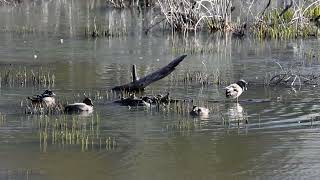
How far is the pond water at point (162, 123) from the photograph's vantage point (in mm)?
8992

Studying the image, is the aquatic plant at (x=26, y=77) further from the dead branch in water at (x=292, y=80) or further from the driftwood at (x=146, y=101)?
the dead branch in water at (x=292, y=80)

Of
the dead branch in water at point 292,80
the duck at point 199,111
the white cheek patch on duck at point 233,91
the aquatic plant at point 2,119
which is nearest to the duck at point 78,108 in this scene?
the aquatic plant at point 2,119

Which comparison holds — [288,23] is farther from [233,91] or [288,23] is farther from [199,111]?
[199,111]

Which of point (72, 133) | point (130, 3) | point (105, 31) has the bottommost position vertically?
point (72, 133)

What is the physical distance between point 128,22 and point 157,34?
4.42 meters

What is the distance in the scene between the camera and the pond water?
8992 millimetres

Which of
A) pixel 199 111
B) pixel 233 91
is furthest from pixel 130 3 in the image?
pixel 199 111

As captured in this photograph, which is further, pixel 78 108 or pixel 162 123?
pixel 78 108

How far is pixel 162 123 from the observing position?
459 inches

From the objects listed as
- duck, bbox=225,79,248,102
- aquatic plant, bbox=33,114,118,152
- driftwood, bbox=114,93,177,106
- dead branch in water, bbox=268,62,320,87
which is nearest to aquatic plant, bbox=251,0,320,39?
dead branch in water, bbox=268,62,320,87

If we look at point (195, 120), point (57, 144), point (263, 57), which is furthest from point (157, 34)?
point (57, 144)

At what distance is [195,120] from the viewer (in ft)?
38.9

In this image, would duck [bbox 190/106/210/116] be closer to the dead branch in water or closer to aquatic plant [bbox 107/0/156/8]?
the dead branch in water

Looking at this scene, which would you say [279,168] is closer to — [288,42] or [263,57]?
[263,57]
